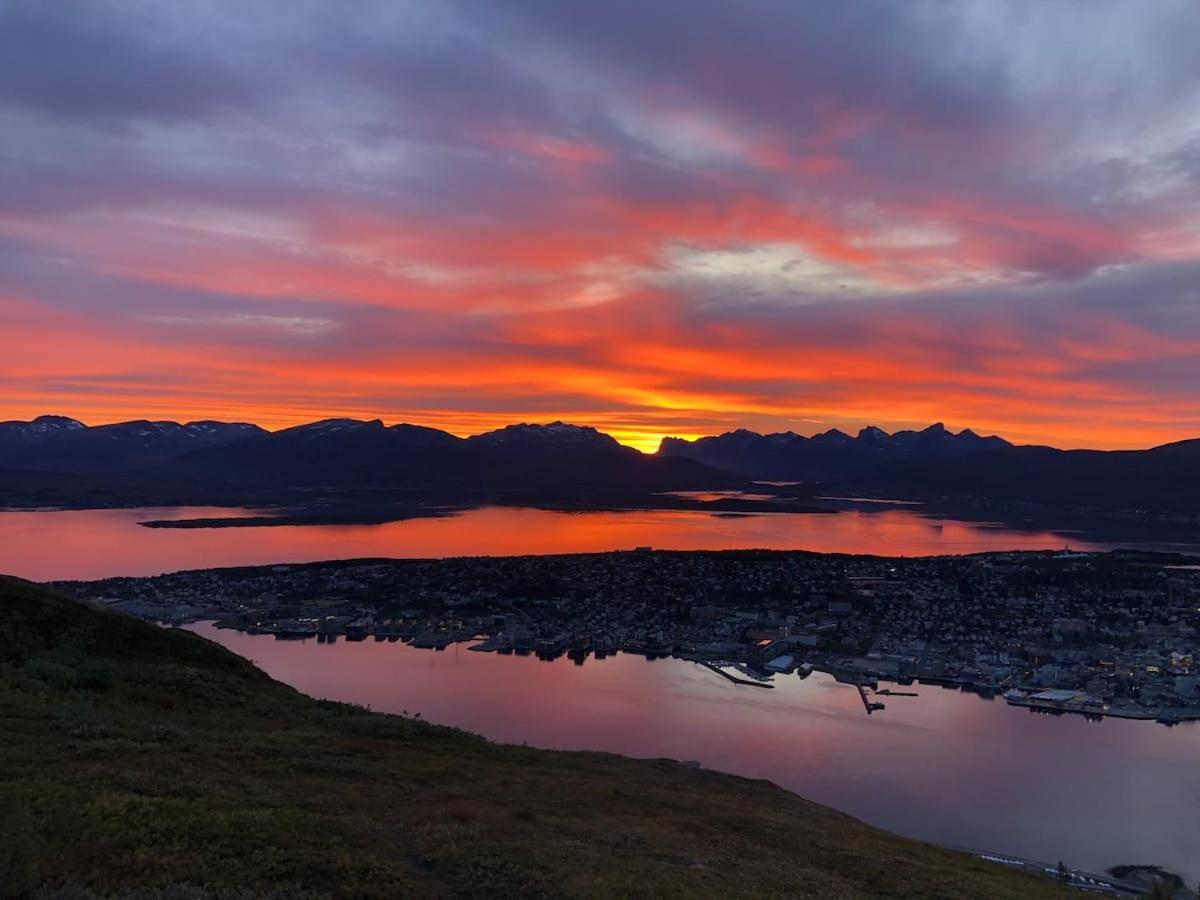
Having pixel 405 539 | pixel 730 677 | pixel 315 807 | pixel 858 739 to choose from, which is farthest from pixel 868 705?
pixel 405 539

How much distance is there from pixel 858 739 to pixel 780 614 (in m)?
34.8

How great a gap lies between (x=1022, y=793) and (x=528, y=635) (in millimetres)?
40077

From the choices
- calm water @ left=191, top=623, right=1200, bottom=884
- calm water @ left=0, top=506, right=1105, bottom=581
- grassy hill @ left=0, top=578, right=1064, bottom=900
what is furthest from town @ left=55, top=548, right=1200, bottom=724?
grassy hill @ left=0, top=578, right=1064, bottom=900

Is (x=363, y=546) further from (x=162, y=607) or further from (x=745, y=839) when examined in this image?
(x=745, y=839)

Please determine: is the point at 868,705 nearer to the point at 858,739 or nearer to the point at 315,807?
the point at 858,739

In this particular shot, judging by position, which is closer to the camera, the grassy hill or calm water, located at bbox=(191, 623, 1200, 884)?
the grassy hill

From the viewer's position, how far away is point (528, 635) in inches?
2640

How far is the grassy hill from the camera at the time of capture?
34.3 ft

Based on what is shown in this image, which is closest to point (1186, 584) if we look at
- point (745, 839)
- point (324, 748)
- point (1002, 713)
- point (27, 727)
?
point (1002, 713)

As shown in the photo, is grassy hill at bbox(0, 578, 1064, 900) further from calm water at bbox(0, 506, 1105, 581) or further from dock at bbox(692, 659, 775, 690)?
calm water at bbox(0, 506, 1105, 581)

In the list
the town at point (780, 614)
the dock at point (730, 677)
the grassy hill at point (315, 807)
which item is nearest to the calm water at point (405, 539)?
the town at point (780, 614)

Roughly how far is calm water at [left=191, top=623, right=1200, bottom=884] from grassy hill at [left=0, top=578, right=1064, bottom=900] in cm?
1294

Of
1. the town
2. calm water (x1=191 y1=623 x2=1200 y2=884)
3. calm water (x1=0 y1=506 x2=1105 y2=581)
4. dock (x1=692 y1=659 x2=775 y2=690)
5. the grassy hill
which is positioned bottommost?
calm water (x1=191 y1=623 x2=1200 y2=884)

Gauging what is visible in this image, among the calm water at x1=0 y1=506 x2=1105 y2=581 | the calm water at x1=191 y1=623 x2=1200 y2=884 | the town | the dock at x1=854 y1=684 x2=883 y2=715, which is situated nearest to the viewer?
the calm water at x1=191 y1=623 x2=1200 y2=884
